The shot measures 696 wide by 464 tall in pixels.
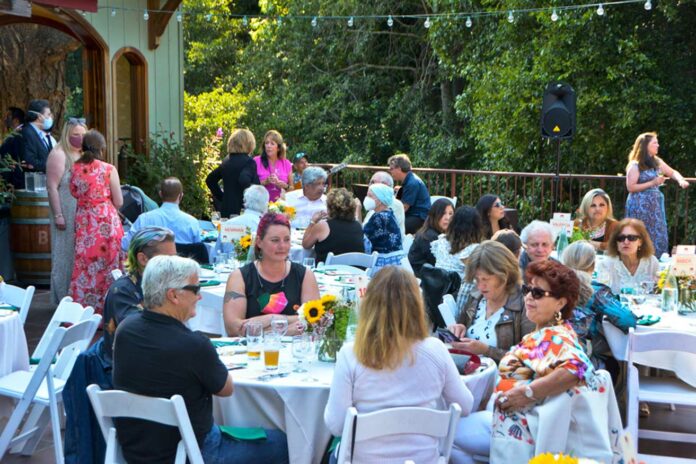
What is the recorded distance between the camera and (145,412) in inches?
121

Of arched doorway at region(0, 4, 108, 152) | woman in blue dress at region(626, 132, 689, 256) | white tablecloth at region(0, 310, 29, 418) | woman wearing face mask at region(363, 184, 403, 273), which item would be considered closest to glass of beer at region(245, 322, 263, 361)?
white tablecloth at region(0, 310, 29, 418)

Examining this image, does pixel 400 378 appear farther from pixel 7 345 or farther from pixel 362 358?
pixel 7 345

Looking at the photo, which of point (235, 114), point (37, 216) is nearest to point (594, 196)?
point (37, 216)

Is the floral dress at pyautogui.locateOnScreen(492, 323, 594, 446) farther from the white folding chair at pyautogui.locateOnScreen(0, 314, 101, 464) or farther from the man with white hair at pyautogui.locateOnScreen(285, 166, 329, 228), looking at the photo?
the man with white hair at pyautogui.locateOnScreen(285, 166, 329, 228)

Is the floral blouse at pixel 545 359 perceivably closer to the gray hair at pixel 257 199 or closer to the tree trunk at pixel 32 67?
the gray hair at pixel 257 199

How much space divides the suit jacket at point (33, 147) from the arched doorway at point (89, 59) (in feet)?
6.19

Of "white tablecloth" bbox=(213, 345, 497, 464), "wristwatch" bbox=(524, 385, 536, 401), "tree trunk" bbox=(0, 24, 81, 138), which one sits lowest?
"white tablecloth" bbox=(213, 345, 497, 464)

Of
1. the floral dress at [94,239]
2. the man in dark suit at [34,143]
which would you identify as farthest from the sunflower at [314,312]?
the man in dark suit at [34,143]

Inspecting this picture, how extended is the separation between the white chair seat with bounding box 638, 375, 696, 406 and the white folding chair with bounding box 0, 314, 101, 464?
2.67m

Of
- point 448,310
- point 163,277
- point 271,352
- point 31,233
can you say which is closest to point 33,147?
point 31,233

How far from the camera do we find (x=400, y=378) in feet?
10.4

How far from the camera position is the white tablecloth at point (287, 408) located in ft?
11.6

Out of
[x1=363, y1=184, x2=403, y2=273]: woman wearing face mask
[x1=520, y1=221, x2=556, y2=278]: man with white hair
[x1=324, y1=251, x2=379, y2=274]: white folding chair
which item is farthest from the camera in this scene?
[x1=363, y1=184, x2=403, y2=273]: woman wearing face mask

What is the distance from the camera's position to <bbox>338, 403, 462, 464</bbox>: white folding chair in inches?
118
